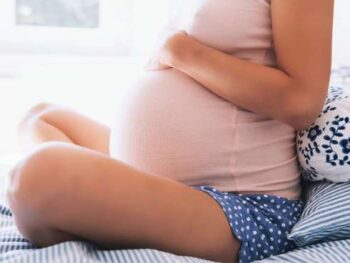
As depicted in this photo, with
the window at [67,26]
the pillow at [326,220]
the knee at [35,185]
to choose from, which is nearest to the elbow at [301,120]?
the pillow at [326,220]

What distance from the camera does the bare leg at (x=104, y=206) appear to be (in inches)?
26.7

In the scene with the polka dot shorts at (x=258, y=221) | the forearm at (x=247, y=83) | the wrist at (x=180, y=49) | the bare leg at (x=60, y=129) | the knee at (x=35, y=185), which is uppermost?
the wrist at (x=180, y=49)

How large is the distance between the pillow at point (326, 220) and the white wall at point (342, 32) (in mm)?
790

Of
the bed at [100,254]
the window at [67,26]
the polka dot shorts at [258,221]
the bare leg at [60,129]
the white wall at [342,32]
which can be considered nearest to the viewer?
the bed at [100,254]

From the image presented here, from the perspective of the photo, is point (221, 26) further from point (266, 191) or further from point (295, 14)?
point (266, 191)

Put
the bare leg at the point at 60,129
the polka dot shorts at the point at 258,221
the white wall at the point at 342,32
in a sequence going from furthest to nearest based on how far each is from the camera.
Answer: the white wall at the point at 342,32 → the bare leg at the point at 60,129 → the polka dot shorts at the point at 258,221

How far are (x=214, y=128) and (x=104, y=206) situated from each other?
273 mm

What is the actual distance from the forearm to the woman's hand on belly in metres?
0.03

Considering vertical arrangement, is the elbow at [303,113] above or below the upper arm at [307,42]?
below

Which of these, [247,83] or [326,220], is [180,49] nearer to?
[247,83]

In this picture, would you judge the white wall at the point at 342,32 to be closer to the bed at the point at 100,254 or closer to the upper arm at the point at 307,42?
the upper arm at the point at 307,42

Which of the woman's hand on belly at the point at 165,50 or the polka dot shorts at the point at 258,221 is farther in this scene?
the woman's hand on belly at the point at 165,50

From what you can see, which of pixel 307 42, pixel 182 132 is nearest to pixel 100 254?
pixel 182 132

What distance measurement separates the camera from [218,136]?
2.88 feet
